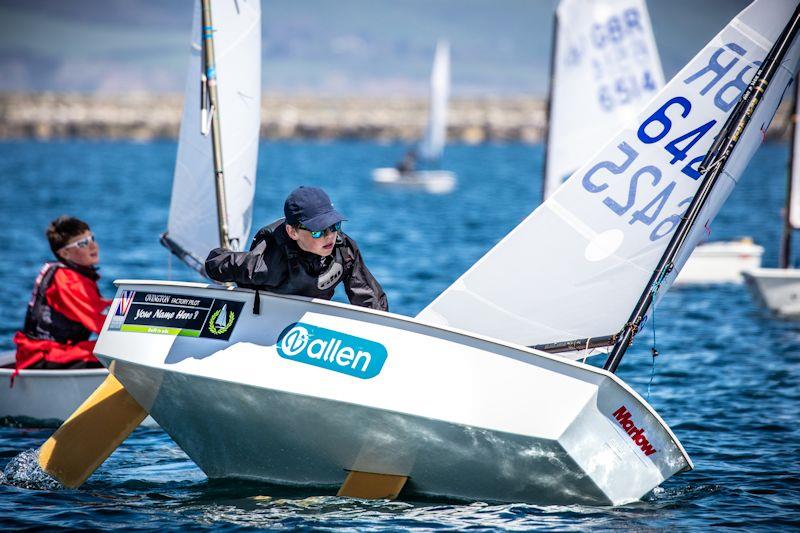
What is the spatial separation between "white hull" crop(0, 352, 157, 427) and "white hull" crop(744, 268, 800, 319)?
367 inches

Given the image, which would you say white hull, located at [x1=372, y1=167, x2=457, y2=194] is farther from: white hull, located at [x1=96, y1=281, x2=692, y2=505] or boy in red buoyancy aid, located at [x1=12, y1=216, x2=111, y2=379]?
white hull, located at [x1=96, y1=281, x2=692, y2=505]

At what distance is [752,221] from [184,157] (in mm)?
22661

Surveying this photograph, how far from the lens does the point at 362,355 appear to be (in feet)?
19.9

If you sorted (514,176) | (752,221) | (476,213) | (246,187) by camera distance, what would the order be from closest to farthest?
(246,187), (752,221), (476,213), (514,176)

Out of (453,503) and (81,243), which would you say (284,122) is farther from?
(453,503)

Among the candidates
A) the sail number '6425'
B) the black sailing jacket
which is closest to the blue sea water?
the black sailing jacket

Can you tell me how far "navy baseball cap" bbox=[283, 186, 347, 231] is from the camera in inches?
242

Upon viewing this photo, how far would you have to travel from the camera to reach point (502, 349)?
5.96 meters

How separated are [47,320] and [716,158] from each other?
223 inches

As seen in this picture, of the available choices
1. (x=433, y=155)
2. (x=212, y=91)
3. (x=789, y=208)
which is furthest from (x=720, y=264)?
(x=433, y=155)

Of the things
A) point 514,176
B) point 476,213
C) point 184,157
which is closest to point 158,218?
point 476,213

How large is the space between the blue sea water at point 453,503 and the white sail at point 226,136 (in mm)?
709

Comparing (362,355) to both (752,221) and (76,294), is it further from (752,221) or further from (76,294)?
(752,221)

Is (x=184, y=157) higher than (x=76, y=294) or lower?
higher
